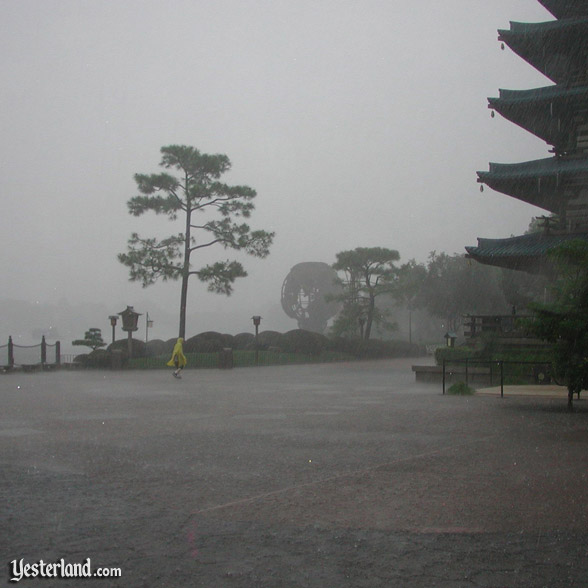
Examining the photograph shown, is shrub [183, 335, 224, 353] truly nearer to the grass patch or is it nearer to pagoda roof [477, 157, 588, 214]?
pagoda roof [477, 157, 588, 214]

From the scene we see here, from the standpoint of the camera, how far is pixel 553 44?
27.0 metres

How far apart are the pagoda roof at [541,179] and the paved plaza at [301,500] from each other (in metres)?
15.5

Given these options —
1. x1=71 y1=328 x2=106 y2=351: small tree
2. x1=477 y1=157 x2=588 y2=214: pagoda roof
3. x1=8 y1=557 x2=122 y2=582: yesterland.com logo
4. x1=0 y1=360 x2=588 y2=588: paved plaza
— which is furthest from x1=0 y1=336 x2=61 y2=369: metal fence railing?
x1=8 y1=557 x2=122 y2=582: yesterland.com logo

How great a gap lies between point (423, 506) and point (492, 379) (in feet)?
62.4

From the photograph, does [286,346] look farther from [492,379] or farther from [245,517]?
[245,517]

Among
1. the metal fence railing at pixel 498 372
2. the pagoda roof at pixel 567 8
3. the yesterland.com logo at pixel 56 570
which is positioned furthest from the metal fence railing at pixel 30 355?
the yesterland.com logo at pixel 56 570

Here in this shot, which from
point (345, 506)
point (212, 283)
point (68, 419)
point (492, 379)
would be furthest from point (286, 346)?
point (345, 506)

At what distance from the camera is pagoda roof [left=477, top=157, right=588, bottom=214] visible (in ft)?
83.5

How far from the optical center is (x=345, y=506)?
5844mm

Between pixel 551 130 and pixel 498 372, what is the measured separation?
10717 millimetres

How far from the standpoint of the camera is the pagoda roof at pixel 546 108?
2575 centimetres

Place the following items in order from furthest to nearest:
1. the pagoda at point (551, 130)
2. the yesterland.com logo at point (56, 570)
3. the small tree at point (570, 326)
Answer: the pagoda at point (551, 130) → the small tree at point (570, 326) → the yesterland.com logo at point (56, 570)

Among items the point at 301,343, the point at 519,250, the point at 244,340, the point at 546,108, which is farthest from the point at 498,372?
the point at 244,340

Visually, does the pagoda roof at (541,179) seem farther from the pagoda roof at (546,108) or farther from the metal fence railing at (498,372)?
the metal fence railing at (498,372)
